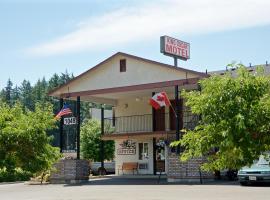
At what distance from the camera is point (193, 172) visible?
80.5 ft

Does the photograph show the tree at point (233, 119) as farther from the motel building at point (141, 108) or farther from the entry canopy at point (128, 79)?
the entry canopy at point (128, 79)

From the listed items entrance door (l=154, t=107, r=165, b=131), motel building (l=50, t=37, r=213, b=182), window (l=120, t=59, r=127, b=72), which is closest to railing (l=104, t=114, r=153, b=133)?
motel building (l=50, t=37, r=213, b=182)

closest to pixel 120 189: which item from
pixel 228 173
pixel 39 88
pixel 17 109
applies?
pixel 228 173

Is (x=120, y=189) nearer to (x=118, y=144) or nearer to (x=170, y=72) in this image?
(x=170, y=72)

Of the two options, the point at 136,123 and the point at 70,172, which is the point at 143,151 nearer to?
the point at 136,123

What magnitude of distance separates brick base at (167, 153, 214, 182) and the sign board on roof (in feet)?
39.3

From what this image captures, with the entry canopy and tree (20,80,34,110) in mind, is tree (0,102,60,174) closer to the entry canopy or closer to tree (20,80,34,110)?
the entry canopy

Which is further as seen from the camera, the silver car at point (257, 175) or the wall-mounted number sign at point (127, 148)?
the wall-mounted number sign at point (127, 148)

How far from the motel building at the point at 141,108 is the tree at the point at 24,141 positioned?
454 inches

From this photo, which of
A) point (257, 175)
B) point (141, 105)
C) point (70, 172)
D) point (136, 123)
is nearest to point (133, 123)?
point (136, 123)

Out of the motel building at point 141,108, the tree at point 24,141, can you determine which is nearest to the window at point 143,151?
the motel building at point 141,108

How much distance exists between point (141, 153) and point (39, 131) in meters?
20.2

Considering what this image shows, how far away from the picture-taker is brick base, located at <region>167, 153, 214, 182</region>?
24469 millimetres

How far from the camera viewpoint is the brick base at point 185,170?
24469 millimetres
